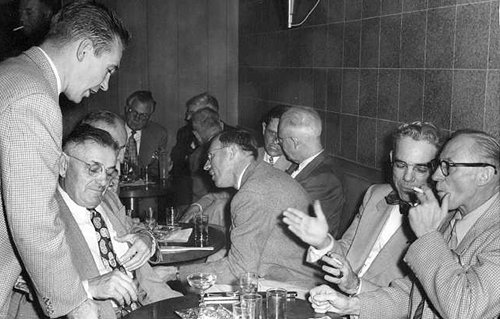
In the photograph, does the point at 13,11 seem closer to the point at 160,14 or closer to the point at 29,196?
the point at 160,14

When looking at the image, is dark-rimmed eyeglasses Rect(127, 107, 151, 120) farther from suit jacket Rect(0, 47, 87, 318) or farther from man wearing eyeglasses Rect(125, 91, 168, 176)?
suit jacket Rect(0, 47, 87, 318)

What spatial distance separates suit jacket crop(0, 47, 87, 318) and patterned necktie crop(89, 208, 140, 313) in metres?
0.98

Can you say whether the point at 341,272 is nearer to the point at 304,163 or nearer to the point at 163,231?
the point at 163,231

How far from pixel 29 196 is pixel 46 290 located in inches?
13.6

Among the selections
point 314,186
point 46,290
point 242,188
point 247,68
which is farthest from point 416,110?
point 247,68

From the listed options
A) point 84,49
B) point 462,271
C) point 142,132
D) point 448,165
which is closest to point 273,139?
point 142,132

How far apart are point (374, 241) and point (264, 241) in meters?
0.66

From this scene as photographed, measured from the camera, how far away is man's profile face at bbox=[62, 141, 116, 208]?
2875 mm

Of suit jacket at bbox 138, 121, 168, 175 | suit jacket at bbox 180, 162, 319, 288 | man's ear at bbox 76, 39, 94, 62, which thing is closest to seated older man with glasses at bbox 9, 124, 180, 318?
suit jacket at bbox 180, 162, 319, 288

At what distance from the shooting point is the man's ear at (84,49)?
2061mm

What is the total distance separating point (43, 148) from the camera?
1.81 metres

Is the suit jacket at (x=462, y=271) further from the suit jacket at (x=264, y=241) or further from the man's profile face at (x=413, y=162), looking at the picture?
the suit jacket at (x=264, y=241)

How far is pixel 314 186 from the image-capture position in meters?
4.51

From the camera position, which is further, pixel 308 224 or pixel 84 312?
pixel 308 224
